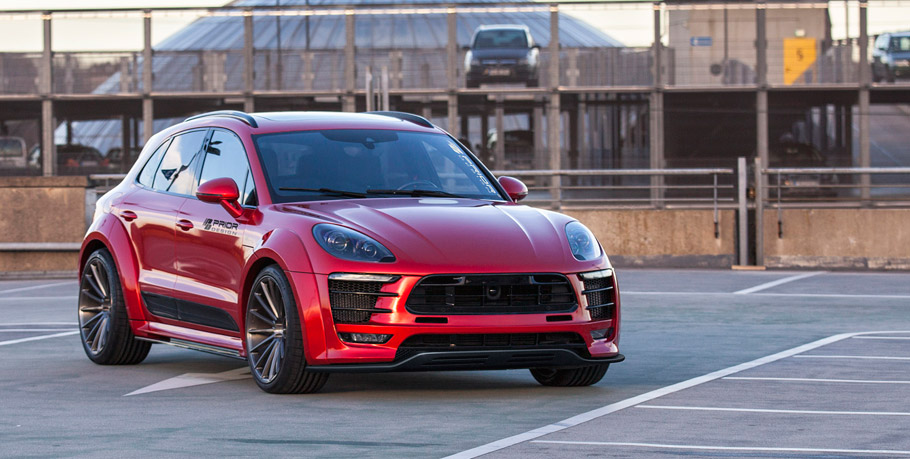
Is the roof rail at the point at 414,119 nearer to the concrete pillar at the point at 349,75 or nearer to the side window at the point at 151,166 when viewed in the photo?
the side window at the point at 151,166

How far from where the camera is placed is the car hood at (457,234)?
7.36 meters

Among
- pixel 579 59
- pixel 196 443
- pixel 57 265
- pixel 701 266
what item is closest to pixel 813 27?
pixel 579 59

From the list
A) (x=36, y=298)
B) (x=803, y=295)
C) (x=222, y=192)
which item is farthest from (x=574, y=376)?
(x=36, y=298)

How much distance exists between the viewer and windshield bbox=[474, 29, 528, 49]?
39906 mm

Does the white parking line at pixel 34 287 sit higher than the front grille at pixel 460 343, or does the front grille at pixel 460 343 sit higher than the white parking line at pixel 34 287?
the front grille at pixel 460 343

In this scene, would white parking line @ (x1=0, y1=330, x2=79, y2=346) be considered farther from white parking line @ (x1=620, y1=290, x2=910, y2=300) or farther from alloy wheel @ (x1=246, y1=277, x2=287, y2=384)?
white parking line @ (x1=620, y1=290, x2=910, y2=300)

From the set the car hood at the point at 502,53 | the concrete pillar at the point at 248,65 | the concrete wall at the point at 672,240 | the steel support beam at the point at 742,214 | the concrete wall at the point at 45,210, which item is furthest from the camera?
the car hood at the point at 502,53

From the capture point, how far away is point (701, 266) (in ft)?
68.4

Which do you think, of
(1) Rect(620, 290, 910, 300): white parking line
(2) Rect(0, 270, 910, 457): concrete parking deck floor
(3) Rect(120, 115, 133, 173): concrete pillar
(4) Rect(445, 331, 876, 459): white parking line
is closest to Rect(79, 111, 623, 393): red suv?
(2) Rect(0, 270, 910, 457): concrete parking deck floor

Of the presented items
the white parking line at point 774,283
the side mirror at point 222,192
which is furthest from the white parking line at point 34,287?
the side mirror at point 222,192

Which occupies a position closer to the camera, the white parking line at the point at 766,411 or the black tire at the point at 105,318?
the white parking line at the point at 766,411

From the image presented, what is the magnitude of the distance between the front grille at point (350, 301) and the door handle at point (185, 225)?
1661 mm

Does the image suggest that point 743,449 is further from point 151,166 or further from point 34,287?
point 34,287

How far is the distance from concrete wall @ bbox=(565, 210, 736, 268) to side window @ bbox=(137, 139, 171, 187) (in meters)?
11.7
